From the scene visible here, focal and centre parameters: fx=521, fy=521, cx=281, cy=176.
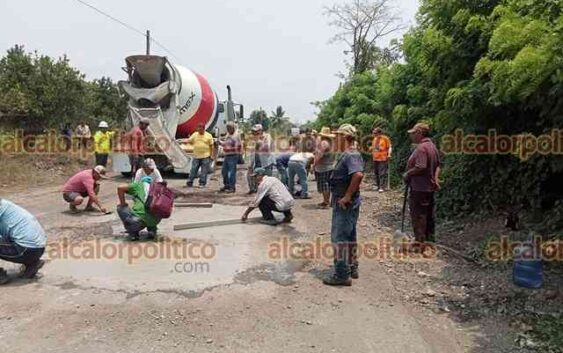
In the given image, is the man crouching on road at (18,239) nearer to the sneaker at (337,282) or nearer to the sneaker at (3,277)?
the sneaker at (3,277)

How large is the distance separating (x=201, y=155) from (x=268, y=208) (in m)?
4.37

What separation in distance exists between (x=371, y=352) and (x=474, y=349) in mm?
904

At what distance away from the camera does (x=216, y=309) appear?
16.1 feet

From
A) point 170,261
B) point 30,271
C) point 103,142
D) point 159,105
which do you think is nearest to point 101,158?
point 103,142

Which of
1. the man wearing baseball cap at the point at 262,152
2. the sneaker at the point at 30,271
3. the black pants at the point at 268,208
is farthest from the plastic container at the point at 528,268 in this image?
the man wearing baseball cap at the point at 262,152

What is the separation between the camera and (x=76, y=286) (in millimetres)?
5500

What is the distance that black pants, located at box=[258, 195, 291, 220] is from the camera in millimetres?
8555

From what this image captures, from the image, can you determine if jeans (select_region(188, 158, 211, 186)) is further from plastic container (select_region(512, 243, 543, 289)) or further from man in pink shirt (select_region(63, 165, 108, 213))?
plastic container (select_region(512, 243, 543, 289))

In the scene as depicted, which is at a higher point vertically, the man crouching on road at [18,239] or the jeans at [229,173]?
the jeans at [229,173]

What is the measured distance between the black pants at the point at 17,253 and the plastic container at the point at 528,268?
5.13 metres

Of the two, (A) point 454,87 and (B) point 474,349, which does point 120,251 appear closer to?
(B) point 474,349

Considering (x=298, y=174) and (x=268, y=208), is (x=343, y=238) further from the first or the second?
(x=298, y=174)

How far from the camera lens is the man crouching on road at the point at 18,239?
5.43 m

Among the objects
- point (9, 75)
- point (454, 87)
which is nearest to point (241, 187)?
point (454, 87)
